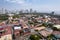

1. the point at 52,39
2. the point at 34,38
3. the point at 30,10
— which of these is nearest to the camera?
the point at 34,38

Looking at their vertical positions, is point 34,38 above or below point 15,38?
above

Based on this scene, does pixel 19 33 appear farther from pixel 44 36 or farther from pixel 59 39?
pixel 59 39

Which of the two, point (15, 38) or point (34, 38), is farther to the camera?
point (15, 38)

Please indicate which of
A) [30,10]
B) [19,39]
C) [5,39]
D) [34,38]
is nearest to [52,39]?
[34,38]

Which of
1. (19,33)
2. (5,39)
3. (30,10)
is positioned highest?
(5,39)

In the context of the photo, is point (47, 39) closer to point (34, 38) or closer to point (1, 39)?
point (34, 38)

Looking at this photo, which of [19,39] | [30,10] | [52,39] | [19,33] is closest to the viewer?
[52,39]

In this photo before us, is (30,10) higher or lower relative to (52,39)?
lower

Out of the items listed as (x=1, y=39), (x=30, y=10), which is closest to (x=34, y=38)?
(x=1, y=39)

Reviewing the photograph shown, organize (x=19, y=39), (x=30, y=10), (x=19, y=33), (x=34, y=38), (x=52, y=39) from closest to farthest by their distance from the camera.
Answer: (x=34, y=38), (x=52, y=39), (x=19, y=39), (x=19, y=33), (x=30, y=10)
